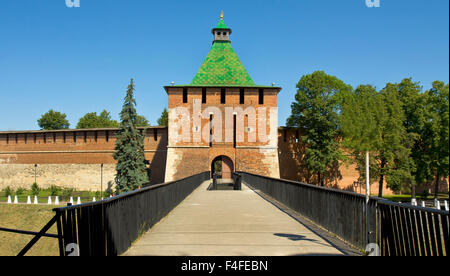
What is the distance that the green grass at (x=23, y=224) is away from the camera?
2166 cm

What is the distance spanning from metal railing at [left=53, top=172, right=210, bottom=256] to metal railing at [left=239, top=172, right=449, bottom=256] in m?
3.00

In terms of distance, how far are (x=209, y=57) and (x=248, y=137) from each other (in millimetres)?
8417

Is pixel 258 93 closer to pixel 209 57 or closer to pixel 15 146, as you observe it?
pixel 209 57

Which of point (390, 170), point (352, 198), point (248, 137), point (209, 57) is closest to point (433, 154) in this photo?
point (390, 170)

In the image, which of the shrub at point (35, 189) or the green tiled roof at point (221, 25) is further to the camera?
the green tiled roof at point (221, 25)

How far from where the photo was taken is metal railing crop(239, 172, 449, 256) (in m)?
3.45

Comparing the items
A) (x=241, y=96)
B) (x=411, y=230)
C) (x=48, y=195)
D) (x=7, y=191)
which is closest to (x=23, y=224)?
(x=48, y=195)

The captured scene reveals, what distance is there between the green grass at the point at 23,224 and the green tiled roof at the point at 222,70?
50.5ft

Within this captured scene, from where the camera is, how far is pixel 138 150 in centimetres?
3372

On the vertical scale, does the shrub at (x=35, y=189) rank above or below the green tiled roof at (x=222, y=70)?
below

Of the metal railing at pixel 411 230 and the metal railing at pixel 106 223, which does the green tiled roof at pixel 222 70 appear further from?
the metal railing at pixel 411 230

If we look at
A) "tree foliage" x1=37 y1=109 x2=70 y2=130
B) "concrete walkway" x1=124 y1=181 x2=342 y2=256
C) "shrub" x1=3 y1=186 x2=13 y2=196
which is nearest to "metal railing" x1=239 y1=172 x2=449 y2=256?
"concrete walkway" x1=124 y1=181 x2=342 y2=256

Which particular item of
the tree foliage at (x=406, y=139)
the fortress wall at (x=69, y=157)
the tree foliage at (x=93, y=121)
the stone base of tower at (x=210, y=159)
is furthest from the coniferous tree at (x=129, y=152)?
the tree foliage at (x=93, y=121)
